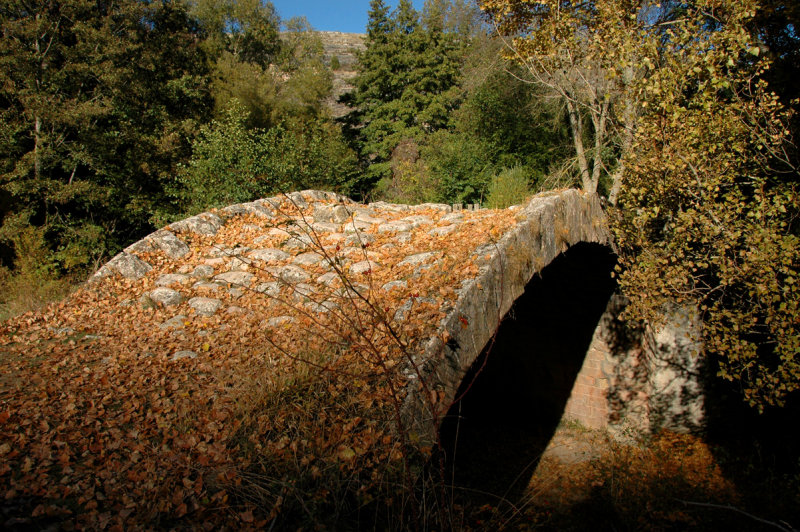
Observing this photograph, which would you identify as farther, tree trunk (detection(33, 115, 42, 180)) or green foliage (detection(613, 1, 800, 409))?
tree trunk (detection(33, 115, 42, 180))

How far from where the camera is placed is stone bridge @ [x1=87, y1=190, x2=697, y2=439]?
3.43 metres

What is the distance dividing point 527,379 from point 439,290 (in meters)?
6.39

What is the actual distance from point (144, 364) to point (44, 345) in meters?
1.19

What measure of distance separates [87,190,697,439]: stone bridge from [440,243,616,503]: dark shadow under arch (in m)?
0.03

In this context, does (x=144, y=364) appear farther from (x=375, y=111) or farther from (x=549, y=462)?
(x=375, y=111)

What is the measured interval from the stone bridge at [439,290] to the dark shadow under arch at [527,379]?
3 cm

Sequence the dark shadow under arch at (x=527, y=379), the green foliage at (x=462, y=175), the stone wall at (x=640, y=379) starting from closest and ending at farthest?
the stone wall at (x=640, y=379), the dark shadow under arch at (x=527, y=379), the green foliage at (x=462, y=175)

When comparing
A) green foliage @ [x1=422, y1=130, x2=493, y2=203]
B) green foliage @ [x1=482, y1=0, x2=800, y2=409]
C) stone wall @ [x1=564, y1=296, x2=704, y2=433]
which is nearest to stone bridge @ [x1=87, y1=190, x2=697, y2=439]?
stone wall @ [x1=564, y1=296, x2=704, y2=433]

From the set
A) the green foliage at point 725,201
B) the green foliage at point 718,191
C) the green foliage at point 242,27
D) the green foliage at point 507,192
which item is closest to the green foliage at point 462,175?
the green foliage at point 507,192

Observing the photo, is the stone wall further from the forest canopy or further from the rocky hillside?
the rocky hillside

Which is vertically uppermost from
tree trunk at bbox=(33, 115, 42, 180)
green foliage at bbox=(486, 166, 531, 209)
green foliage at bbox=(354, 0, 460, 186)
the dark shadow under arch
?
green foliage at bbox=(354, 0, 460, 186)

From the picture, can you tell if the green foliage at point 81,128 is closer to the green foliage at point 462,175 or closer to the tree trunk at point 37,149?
the tree trunk at point 37,149

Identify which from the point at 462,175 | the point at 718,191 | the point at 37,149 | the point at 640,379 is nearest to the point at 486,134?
the point at 462,175

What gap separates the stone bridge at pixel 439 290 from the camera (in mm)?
3432
